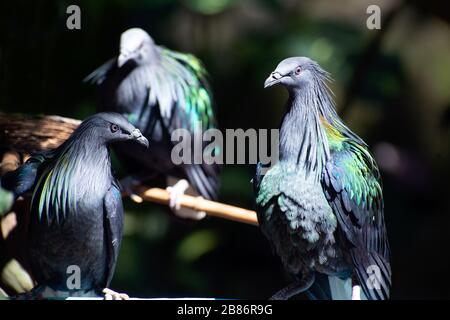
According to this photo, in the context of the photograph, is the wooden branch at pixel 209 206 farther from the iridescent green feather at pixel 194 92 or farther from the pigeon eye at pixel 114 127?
the pigeon eye at pixel 114 127

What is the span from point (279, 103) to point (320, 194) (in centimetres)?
124

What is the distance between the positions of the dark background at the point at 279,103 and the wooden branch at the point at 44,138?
0.51 meters

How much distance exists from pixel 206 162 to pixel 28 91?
1.83 feet

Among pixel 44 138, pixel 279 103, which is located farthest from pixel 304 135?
pixel 279 103

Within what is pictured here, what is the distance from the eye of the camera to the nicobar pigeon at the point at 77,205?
1.73 meters

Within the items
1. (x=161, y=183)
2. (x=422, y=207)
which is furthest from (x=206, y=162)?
(x=422, y=207)

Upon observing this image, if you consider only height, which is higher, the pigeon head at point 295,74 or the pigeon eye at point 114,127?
the pigeon head at point 295,74

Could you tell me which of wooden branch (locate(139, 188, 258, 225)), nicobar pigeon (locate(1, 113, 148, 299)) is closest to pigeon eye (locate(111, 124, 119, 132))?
nicobar pigeon (locate(1, 113, 148, 299))

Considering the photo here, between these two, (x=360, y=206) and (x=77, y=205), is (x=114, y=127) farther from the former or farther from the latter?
(x=360, y=206)

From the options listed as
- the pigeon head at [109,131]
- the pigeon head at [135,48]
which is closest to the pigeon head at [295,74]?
the pigeon head at [109,131]

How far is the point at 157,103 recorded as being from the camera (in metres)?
2.17

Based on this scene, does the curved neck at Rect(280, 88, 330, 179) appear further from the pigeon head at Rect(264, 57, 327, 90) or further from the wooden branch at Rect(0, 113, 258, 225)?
the wooden branch at Rect(0, 113, 258, 225)
